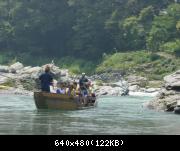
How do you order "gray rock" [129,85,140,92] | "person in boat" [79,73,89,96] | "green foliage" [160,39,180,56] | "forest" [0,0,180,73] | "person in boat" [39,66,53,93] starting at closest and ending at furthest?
"person in boat" [39,66,53,93]
"person in boat" [79,73,89,96]
"gray rock" [129,85,140,92]
"green foliage" [160,39,180,56]
"forest" [0,0,180,73]

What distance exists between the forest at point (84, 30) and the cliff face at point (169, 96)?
157 ft

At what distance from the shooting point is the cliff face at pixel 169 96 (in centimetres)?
3653

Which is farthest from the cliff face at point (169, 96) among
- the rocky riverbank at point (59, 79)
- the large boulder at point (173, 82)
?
the rocky riverbank at point (59, 79)

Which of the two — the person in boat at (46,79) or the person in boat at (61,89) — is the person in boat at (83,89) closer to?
the person in boat at (61,89)

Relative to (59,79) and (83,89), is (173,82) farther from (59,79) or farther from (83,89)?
(59,79)

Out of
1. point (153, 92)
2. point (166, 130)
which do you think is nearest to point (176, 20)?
point (153, 92)

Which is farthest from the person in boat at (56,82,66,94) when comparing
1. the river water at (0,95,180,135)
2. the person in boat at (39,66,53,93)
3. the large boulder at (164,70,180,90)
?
the large boulder at (164,70,180,90)

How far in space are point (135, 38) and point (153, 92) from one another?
30.6 metres

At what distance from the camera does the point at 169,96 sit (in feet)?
126

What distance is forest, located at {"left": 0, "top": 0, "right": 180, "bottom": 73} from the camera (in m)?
91.8

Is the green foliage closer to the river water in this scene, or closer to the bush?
the bush

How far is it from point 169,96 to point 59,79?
31.9 m

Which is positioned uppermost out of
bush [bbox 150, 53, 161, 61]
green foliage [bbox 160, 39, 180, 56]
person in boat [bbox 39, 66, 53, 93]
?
green foliage [bbox 160, 39, 180, 56]

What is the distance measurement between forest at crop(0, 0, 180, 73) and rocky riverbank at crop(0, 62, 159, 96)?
1177cm
